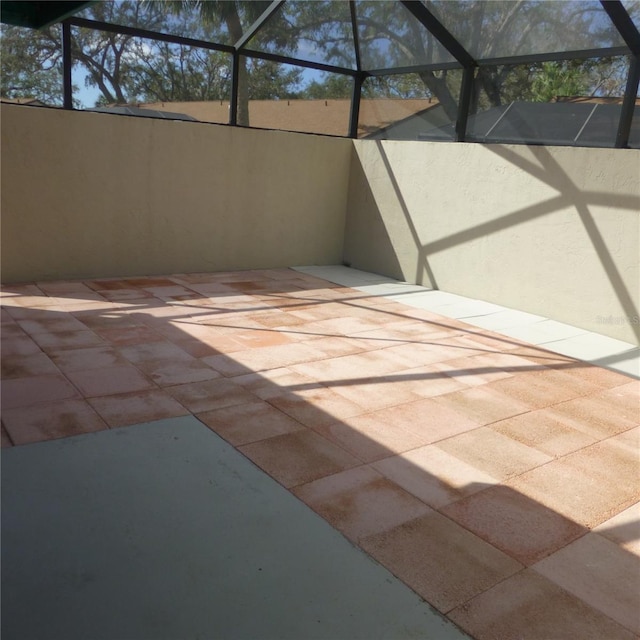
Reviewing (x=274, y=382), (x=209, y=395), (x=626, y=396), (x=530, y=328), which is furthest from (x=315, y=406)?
(x=530, y=328)

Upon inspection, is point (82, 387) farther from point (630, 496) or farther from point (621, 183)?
point (621, 183)

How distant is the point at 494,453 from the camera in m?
3.23

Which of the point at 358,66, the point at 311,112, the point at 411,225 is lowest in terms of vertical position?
the point at 411,225

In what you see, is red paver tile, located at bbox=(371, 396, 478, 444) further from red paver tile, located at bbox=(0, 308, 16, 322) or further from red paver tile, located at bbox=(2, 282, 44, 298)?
red paver tile, located at bbox=(2, 282, 44, 298)

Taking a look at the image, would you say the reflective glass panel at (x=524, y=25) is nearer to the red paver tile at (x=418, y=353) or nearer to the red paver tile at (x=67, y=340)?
the red paver tile at (x=418, y=353)

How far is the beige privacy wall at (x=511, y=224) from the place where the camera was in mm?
5641

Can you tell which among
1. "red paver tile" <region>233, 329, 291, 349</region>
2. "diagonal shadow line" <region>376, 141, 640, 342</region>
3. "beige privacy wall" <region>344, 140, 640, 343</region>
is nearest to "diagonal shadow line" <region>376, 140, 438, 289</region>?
"beige privacy wall" <region>344, 140, 640, 343</region>

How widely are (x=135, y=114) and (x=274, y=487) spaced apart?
5.47m

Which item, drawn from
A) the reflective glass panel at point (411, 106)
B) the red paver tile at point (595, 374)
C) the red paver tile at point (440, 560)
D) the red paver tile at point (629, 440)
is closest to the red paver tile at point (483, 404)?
the red paver tile at point (629, 440)

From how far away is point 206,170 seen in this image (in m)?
7.36

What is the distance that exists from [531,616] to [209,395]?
227cm

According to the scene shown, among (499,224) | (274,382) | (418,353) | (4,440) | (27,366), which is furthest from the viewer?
(499,224)

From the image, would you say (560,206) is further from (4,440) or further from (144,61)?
(4,440)

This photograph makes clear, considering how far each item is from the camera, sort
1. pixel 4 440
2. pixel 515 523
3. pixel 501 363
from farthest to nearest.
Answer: pixel 501 363
pixel 4 440
pixel 515 523
